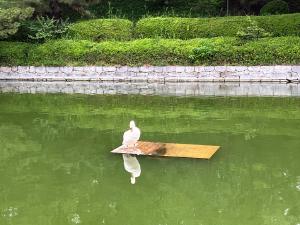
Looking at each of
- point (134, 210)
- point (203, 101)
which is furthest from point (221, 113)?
point (134, 210)

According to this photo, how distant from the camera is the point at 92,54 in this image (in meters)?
17.9

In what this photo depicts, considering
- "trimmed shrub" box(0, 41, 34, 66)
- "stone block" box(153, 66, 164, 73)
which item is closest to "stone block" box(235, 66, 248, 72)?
"stone block" box(153, 66, 164, 73)

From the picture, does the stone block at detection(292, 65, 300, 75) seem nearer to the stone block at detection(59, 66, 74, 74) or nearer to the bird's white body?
the stone block at detection(59, 66, 74, 74)

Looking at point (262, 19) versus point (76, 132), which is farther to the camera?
point (262, 19)

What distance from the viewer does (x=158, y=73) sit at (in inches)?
663

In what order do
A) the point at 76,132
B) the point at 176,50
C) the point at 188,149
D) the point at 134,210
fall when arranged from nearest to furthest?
1. the point at 134,210
2. the point at 188,149
3. the point at 76,132
4. the point at 176,50

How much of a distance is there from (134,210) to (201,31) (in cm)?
1282

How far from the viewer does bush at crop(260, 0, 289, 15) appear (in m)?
19.9

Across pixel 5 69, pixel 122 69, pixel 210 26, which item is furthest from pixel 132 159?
pixel 5 69

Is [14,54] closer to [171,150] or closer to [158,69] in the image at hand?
[158,69]

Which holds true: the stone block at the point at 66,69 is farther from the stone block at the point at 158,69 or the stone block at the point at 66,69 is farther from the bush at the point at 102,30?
the stone block at the point at 158,69

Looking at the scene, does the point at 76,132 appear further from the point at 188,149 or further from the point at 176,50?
the point at 176,50

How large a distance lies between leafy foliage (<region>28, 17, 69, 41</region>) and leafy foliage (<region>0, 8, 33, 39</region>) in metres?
0.85

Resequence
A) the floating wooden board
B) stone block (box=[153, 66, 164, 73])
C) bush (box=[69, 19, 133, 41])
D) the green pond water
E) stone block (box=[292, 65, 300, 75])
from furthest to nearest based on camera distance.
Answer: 1. bush (box=[69, 19, 133, 41])
2. stone block (box=[153, 66, 164, 73])
3. stone block (box=[292, 65, 300, 75])
4. the floating wooden board
5. the green pond water
